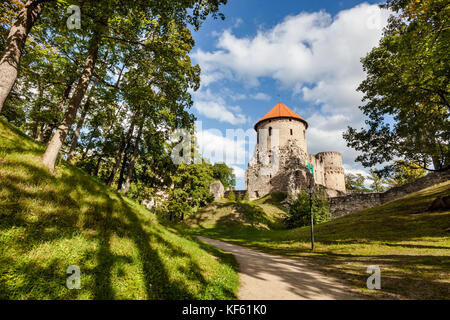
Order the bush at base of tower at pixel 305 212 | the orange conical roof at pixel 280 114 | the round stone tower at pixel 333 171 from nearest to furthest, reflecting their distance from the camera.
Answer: the bush at base of tower at pixel 305 212 → the orange conical roof at pixel 280 114 → the round stone tower at pixel 333 171

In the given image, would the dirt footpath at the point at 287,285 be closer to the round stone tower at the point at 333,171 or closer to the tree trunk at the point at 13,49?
the tree trunk at the point at 13,49

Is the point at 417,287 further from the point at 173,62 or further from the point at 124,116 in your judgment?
the point at 124,116

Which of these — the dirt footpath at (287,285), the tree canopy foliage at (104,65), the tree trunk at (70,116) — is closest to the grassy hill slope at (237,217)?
the tree canopy foliage at (104,65)

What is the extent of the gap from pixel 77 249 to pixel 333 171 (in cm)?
5853

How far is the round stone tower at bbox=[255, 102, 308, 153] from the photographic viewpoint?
45156 mm

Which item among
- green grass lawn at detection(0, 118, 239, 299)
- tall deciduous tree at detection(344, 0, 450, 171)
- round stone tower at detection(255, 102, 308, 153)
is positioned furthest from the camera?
round stone tower at detection(255, 102, 308, 153)

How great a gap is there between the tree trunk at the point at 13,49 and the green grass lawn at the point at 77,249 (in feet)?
5.28

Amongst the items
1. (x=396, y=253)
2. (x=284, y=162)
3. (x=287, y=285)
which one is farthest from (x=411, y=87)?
(x=284, y=162)

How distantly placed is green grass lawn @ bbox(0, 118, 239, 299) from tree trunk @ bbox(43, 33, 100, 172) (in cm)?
32

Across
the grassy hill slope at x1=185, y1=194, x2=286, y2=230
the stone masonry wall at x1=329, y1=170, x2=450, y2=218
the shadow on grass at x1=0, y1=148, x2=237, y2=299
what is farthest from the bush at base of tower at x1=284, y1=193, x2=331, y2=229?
the shadow on grass at x1=0, y1=148, x2=237, y2=299

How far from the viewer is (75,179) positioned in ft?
20.9

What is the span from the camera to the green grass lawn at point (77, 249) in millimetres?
2795

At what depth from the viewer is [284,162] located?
4094 cm

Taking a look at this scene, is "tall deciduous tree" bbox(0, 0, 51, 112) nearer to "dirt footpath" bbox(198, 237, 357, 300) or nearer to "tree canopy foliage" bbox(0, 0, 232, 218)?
"tree canopy foliage" bbox(0, 0, 232, 218)
